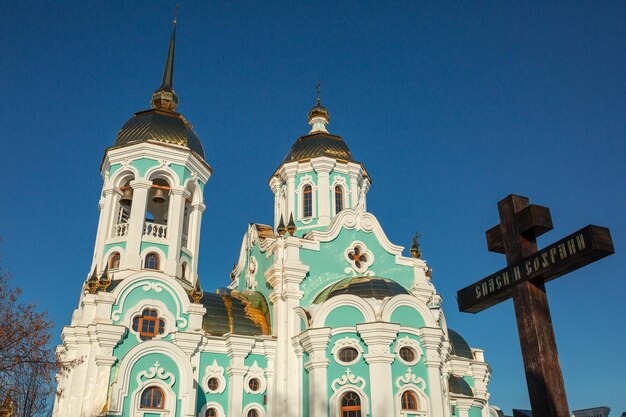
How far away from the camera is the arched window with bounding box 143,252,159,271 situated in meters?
17.8

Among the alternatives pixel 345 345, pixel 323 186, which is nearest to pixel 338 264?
pixel 345 345

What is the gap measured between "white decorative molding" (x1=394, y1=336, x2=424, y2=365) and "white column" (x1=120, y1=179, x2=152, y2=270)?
8060 millimetres

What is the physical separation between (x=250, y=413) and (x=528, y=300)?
41.0 feet

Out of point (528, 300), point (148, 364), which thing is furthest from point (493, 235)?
point (148, 364)

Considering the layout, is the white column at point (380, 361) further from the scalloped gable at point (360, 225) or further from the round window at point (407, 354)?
the scalloped gable at point (360, 225)

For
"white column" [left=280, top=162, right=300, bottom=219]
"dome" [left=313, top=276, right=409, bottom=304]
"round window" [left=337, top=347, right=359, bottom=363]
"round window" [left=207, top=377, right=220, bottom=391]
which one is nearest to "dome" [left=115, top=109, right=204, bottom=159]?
"white column" [left=280, top=162, right=300, bottom=219]

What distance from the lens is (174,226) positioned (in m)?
18.4

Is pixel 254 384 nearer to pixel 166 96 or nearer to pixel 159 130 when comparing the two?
pixel 159 130

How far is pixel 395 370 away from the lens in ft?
50.0

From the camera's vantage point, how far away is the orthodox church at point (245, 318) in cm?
1477

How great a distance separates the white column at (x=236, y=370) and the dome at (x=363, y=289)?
248 centimetres

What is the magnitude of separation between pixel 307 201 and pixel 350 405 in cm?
868

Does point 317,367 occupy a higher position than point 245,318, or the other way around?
point 245,318

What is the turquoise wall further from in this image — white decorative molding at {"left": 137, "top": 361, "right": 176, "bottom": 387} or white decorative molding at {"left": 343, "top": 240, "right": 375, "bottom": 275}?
white decorative molding at {"left": 137, "top": 361, "right": 176, "bottom": 387}
